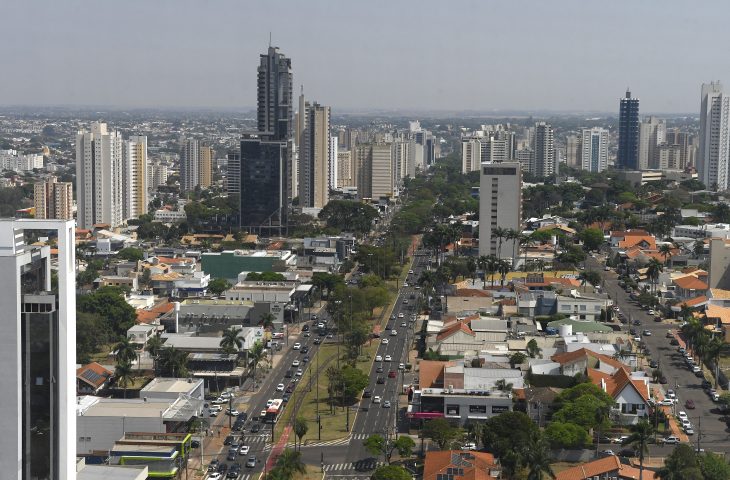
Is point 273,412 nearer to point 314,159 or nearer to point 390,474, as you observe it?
point 390,474

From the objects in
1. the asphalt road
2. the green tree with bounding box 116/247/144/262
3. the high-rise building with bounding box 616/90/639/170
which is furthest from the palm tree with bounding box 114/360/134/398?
the high-rise building with bounding box 616/90/639/170

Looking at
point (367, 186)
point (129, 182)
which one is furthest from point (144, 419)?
point (367, 186)

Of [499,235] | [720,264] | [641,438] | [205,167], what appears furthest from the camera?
[205,167]

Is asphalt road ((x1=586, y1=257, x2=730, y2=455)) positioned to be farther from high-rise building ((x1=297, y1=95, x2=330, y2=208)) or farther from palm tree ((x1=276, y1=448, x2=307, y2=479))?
high-rise building ((x1=297, y1=95, x2=330, y2=208))

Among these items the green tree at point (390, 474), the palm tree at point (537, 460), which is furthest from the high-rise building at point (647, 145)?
the green tree at point (390, 474)

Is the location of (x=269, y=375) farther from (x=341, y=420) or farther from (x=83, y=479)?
(x=83, y=479)

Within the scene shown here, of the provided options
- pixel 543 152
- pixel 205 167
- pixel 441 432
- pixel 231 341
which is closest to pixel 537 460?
pixel 441 432
